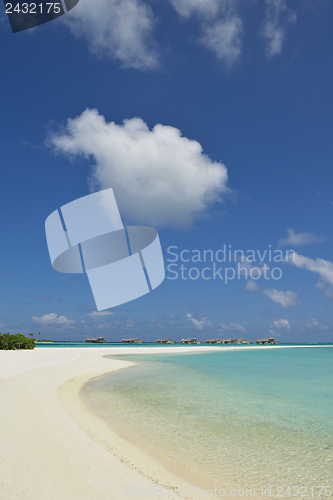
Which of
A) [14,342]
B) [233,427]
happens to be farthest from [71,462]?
[14,342]

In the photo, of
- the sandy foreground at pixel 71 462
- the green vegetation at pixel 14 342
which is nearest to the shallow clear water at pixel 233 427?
the sandy foreground at pixel 71 462

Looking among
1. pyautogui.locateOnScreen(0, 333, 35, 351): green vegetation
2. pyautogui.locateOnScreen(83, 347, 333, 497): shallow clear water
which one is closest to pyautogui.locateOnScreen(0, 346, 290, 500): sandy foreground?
pyautogui.locateOnScreen(83, 347, 333, 497): shallow clear water

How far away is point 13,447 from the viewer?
20.6 feet

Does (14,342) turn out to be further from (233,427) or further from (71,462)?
(71,462)

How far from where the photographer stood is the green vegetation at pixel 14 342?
46.4 meters

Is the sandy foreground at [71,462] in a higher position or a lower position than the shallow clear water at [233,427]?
higher

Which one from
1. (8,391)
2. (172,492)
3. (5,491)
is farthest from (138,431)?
(8,391)

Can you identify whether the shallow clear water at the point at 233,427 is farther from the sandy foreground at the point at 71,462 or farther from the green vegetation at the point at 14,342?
the green vegetation at the point at 14,342

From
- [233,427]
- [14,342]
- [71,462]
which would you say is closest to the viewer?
[71,462]

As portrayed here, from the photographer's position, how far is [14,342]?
49031mm

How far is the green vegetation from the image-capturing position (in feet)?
152

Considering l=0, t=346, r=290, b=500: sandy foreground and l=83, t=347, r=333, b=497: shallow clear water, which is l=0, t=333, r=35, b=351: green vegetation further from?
l=0, t=346, r=290, b=500: sandy foreground

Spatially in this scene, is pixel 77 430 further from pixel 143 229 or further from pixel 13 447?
pixel 143 229

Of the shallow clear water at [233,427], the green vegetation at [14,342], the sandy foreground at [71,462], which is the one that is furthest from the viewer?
the green vegetation at [14,342]
